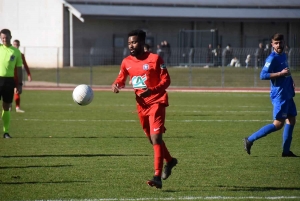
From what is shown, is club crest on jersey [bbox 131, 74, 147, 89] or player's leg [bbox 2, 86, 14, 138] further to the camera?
player's leg [bbox 2, 86, 14, 138]

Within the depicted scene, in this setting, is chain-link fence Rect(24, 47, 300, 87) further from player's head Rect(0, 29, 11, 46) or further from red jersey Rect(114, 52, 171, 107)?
red jersey Rect(114, 52, 171, 107)

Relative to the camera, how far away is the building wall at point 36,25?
4397 cm

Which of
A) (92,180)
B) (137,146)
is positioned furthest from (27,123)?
(92,180)

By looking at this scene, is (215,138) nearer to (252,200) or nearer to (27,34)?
(252,200)

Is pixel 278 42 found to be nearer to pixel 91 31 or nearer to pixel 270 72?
pixel 270 72

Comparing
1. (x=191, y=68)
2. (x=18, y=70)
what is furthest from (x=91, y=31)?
(x=18, y=70)

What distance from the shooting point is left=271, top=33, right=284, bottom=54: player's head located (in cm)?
1074

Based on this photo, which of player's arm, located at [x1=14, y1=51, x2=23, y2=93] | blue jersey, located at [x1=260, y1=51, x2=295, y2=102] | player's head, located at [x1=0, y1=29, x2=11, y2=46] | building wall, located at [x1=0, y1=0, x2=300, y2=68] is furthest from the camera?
building wall, located at [x1=0, y1=0, x2=300, y2=68]

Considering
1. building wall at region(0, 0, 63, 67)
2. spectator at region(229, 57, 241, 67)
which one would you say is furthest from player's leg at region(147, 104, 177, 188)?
building wall at region(0, 0, 63, 67)

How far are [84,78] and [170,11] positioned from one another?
10078 millimetres

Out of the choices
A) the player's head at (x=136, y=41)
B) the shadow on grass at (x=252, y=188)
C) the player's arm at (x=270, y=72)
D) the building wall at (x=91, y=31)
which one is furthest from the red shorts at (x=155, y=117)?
the building wall at (x=91, y=31)

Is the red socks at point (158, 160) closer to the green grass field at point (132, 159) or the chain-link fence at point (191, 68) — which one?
the green grass field at point (132, 159)

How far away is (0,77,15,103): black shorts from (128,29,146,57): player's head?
5.87 m

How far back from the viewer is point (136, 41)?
27.8 feet
